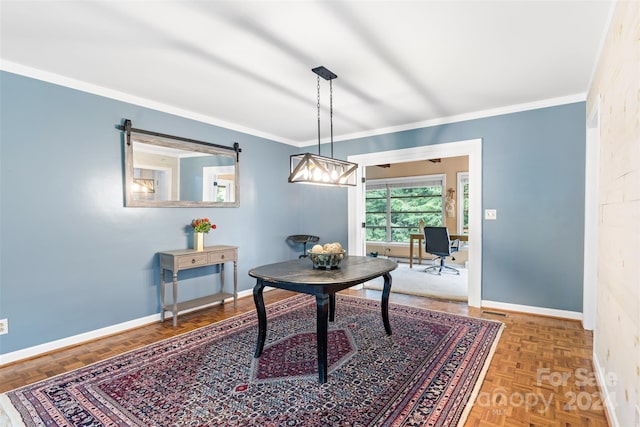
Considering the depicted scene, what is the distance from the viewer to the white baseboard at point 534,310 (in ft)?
11.0

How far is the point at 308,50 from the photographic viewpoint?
2330 mm

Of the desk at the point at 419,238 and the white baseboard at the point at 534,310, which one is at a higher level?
the desk at the point at 419,238

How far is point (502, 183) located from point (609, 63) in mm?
1907

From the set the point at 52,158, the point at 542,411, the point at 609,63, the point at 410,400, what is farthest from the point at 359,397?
the point at 52,158

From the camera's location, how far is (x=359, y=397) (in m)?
1.96

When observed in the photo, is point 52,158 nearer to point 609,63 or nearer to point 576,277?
point 609,63

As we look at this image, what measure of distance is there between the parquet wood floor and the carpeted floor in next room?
0.75 meters

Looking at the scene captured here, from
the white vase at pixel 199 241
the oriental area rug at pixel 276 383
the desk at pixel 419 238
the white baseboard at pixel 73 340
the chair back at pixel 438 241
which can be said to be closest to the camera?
the oriental area rug at pixel 276 383

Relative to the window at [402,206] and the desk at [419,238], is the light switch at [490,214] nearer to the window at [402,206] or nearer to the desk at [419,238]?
the desk at [419,238]

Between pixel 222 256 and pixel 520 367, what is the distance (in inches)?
118

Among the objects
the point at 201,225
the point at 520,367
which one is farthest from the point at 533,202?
the point at 201,225

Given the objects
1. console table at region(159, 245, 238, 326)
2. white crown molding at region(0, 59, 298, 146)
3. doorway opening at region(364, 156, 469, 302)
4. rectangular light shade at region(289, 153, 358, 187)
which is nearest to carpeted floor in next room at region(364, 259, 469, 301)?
doorway opening at region(364, 156, 469, 302)

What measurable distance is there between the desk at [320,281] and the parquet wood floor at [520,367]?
0.93m

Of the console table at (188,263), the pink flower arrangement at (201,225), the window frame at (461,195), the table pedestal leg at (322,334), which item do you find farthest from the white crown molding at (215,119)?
the window frame at (461,195)
